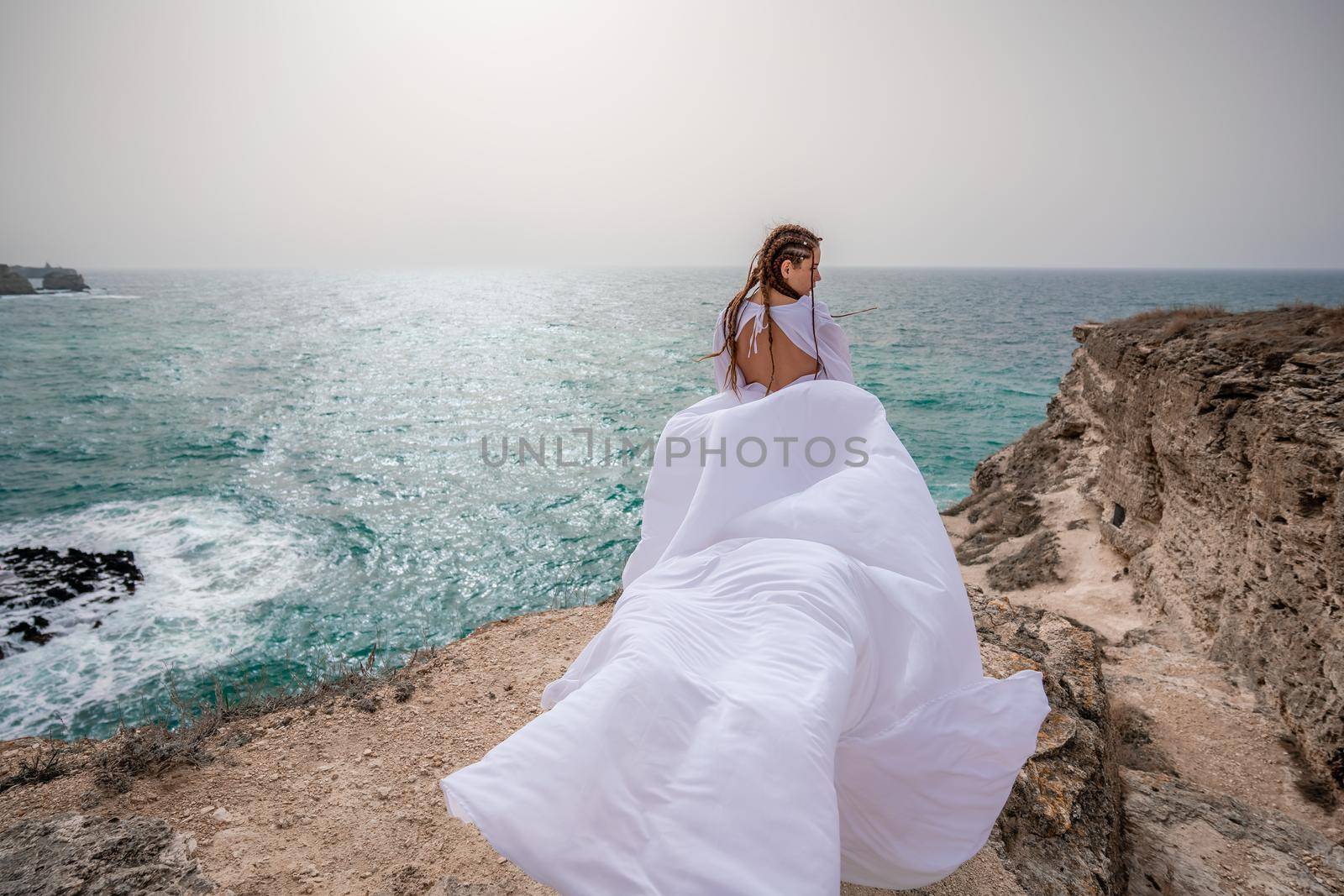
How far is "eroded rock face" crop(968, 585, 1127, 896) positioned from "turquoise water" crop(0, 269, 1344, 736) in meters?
8.78

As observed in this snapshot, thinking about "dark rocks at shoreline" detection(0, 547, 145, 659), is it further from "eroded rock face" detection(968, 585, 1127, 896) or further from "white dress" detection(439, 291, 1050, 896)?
"eroded rock face" detection(968, 585, 1127, 896)

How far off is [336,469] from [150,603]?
773 cm

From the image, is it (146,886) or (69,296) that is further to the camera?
(69,296)

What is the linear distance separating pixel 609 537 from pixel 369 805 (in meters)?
10.7

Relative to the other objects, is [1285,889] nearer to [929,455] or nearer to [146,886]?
[146,886]

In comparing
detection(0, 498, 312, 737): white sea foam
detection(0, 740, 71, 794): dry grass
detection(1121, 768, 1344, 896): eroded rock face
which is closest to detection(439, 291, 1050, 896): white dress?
detection(1121, 768, 1344, 896): eroded rock face

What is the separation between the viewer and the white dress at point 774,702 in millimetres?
1433

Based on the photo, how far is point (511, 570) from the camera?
12.8 meters

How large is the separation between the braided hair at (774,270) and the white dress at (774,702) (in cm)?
54

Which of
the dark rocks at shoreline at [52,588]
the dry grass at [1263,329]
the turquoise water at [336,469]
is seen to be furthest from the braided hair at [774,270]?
the dark rocks at shoreline at [52,588]

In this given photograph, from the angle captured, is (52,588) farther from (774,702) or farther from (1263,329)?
(1263,329)

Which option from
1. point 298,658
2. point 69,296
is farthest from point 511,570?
point 69,296

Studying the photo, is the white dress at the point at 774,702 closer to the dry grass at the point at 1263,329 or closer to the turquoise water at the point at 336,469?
the dry grass at the point at 1263,329

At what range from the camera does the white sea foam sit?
343 inches
